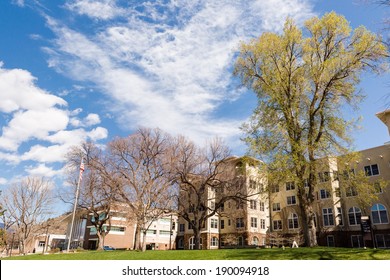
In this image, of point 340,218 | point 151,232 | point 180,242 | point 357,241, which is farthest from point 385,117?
point 151,232

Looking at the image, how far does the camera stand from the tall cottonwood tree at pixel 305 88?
67.8ft

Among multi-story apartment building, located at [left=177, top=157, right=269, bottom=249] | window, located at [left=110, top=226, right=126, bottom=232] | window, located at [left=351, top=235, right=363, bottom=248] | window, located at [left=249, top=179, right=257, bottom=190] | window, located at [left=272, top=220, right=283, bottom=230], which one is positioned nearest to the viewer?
window, located at [left=249, top=179, right=257, bottom=190]

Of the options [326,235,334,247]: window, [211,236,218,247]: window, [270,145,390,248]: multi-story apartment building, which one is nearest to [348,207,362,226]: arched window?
[270,145,390,248]: multi-story apartment building

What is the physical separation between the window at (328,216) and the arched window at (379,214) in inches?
197

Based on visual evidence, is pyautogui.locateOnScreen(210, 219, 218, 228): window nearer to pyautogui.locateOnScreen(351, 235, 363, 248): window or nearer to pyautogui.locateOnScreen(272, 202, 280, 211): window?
pyautogui.locateOnScreen(272, 202, 280, 211): window

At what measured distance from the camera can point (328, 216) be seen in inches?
1594

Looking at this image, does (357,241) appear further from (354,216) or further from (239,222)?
(239,222)

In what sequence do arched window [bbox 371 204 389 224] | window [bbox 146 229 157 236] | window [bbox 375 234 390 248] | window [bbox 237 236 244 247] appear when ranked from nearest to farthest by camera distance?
1. window [bbox 375 234 390 248]
2. arched window [bbox 371 204 389 224]
3. window [bbox 237 236 244 247]
4. window [bbox 146 229 157 236]

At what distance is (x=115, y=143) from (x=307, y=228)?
23.8 metres

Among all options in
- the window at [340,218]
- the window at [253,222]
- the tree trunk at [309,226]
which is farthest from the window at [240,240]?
the tree trunk at [309,226]

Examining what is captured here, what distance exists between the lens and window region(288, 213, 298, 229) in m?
44.0

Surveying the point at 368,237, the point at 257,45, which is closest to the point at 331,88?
the point at 257,45

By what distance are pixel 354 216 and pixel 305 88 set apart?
23.7 meters

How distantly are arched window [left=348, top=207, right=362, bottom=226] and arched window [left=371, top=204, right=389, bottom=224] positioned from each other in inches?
63.2
